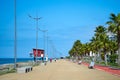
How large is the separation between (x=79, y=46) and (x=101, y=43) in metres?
102

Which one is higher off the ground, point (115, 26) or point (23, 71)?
point (115, 26)

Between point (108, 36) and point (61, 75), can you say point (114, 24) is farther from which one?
point (108, 36)

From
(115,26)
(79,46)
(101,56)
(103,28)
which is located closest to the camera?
(115,26)

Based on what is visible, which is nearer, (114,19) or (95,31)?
(114,19)

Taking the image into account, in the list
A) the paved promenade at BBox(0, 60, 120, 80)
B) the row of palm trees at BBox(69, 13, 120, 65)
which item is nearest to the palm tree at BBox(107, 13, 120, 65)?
the row of palm trees at BBox(69, 13, 120, 65)

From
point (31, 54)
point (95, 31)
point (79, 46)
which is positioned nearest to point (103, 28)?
point (95, 31)

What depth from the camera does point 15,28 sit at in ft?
146

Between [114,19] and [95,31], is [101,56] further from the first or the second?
[114,19]

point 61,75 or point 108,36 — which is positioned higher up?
point 108,36

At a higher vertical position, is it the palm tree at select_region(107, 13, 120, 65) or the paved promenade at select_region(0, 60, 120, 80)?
the palm tree at select_region(107, 13, 120, 65)

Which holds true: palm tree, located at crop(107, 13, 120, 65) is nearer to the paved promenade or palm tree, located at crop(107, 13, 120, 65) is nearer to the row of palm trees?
the row of palm trees

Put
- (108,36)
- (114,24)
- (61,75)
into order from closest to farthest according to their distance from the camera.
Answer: (61,75) → (114,24) → (108,36)

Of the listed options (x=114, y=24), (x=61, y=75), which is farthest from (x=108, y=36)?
(x=61, y=75)

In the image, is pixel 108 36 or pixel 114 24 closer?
pixel 114 24
